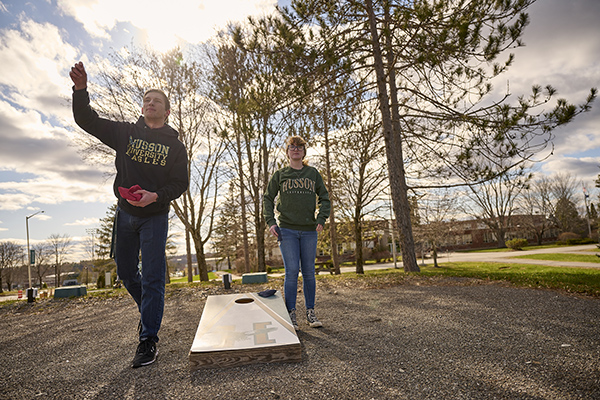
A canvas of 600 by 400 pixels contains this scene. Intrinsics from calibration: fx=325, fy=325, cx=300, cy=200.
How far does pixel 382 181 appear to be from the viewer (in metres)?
16.3

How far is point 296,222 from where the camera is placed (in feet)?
11.4

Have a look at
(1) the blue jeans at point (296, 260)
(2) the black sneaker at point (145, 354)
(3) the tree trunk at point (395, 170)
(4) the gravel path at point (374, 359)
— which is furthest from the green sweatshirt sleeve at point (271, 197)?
(3) the tree trunk at point (395, 170)

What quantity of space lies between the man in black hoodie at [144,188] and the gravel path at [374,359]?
0.48 m

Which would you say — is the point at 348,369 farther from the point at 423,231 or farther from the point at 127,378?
the point at 423,231

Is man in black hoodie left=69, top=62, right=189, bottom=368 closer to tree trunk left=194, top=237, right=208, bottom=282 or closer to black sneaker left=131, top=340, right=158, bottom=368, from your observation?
black sneaker left=131, top=340, right=158, bottom=368

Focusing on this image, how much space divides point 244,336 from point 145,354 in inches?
29.2

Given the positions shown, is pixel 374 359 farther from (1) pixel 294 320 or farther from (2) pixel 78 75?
(2) pixel 78 75

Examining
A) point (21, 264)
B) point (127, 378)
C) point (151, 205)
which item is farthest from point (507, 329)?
point (21, 264)

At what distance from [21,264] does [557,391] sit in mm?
63519

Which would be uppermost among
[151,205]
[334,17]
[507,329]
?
[334,17]

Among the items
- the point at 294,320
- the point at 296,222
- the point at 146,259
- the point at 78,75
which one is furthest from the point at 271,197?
the point at 78,75

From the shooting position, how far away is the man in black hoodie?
8.32ft

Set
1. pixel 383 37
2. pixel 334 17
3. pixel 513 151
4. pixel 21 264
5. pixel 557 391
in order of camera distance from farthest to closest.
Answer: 1. pixel 21 264
2. pixel 383 37
3. pixel 334 17
4. pixel 513 151
5. pixel 557 391

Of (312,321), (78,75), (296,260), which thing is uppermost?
(78,75)
